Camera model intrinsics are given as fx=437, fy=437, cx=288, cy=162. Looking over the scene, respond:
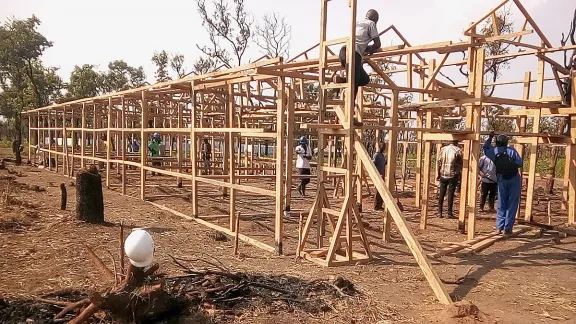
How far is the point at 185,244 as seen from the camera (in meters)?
7.42

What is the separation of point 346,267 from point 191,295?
2586mm

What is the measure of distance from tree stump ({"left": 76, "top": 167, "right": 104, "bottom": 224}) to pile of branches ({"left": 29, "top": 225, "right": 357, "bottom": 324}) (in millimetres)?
3901

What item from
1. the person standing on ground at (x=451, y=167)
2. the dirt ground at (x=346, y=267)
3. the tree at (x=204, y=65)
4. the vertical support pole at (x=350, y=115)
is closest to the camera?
the dirt ground at (x=346, y=267)

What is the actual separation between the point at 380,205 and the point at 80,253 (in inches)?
309

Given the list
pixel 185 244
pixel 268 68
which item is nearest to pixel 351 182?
pixel 268 68

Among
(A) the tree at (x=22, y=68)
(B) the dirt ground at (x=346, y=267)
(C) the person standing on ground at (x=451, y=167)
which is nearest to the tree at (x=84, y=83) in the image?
(A) the tree at (x=22, y=68)

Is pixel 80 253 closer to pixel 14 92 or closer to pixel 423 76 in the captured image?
pixel 423 76

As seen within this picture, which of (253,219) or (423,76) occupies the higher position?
(423,76)

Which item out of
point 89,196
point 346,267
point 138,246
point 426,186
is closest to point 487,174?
point 426,186

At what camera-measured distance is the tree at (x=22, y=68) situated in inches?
1236

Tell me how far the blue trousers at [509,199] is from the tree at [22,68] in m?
28.8

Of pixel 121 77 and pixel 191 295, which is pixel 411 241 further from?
pixel 121 77

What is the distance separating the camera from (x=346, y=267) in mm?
6309

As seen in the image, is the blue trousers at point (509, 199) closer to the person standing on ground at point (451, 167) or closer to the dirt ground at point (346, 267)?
the dirt ground at point (346, 267)
